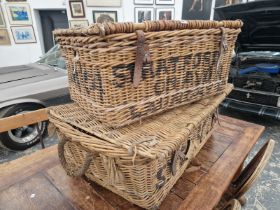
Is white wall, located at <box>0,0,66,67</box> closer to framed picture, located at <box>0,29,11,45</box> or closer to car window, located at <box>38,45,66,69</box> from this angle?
framed picture, located at <box>0,29,11,45</box>

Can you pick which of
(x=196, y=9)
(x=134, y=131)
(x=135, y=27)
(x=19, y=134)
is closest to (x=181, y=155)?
(x=134, y=131)

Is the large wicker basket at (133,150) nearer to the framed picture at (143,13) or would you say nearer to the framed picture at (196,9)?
the framed picture at (143,13)

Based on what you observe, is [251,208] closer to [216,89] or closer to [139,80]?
[216,89]

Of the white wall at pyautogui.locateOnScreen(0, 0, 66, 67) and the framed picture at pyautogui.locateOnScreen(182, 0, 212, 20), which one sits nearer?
the framed picture at pyautogui.locateOnScreen(182, 0, 212, 20)

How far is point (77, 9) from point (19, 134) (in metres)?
2.59

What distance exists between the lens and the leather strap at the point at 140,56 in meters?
0.62

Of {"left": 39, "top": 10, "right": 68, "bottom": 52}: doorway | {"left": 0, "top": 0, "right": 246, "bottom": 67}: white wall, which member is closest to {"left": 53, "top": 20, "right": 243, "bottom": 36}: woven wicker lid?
{"left": 0, "top": 0, "right": 246, "bottom": 67}: white wall

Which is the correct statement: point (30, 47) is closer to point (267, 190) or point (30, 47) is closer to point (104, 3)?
point (104, 3)

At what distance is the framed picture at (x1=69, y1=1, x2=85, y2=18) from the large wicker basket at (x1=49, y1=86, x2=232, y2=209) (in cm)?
338

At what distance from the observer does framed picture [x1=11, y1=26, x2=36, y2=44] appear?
4.21m

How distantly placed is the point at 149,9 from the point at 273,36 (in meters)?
2.26

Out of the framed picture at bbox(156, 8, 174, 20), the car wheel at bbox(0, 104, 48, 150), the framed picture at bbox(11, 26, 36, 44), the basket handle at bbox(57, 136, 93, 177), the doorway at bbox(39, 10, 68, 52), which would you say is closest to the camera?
the basket handle at bbox(57, 136, 93, 177)

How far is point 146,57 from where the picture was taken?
2.15 feet

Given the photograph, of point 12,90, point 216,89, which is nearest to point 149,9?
point 12,90
